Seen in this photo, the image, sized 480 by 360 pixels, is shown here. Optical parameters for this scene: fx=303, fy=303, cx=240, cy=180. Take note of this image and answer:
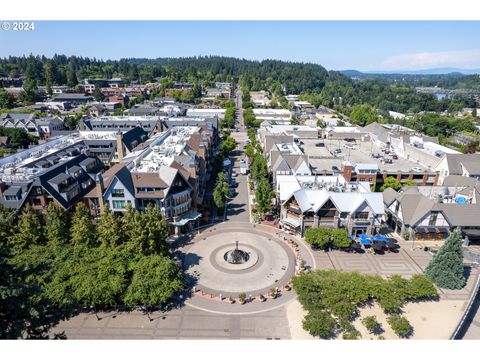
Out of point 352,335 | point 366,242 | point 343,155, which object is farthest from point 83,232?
point 343,155

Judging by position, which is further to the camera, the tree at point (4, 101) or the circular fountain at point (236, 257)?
the tree at point (4, 101)

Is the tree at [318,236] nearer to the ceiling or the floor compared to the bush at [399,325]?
nearer to the ceiling

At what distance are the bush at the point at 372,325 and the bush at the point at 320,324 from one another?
13.6 ft

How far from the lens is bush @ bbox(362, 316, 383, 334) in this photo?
133 ft

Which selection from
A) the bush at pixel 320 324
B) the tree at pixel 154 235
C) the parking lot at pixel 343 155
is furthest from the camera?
the parking lot at pixel 343 155

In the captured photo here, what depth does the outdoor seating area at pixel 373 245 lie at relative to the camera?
6169 cm

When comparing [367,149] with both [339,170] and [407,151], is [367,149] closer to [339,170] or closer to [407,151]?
[407,151]

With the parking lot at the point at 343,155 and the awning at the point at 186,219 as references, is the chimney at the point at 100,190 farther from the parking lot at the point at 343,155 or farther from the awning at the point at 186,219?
the parking lot at the point at 343,155

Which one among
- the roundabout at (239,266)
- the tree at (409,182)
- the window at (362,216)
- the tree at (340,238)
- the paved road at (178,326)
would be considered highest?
the window at (362,216)

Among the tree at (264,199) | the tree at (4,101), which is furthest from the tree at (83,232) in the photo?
the tree at (4,101)

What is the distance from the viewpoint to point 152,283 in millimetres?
44031

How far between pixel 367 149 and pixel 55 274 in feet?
376

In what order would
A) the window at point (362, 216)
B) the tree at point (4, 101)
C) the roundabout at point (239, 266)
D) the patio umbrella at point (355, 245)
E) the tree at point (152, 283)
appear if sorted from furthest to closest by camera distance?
the tree at point (4, 101) < the window at point (362, 216) < the patio umbrella at point (355, 245) < the roundabout at point (239, 266) < the tree at point (152, 283)

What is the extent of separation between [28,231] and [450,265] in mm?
72594
